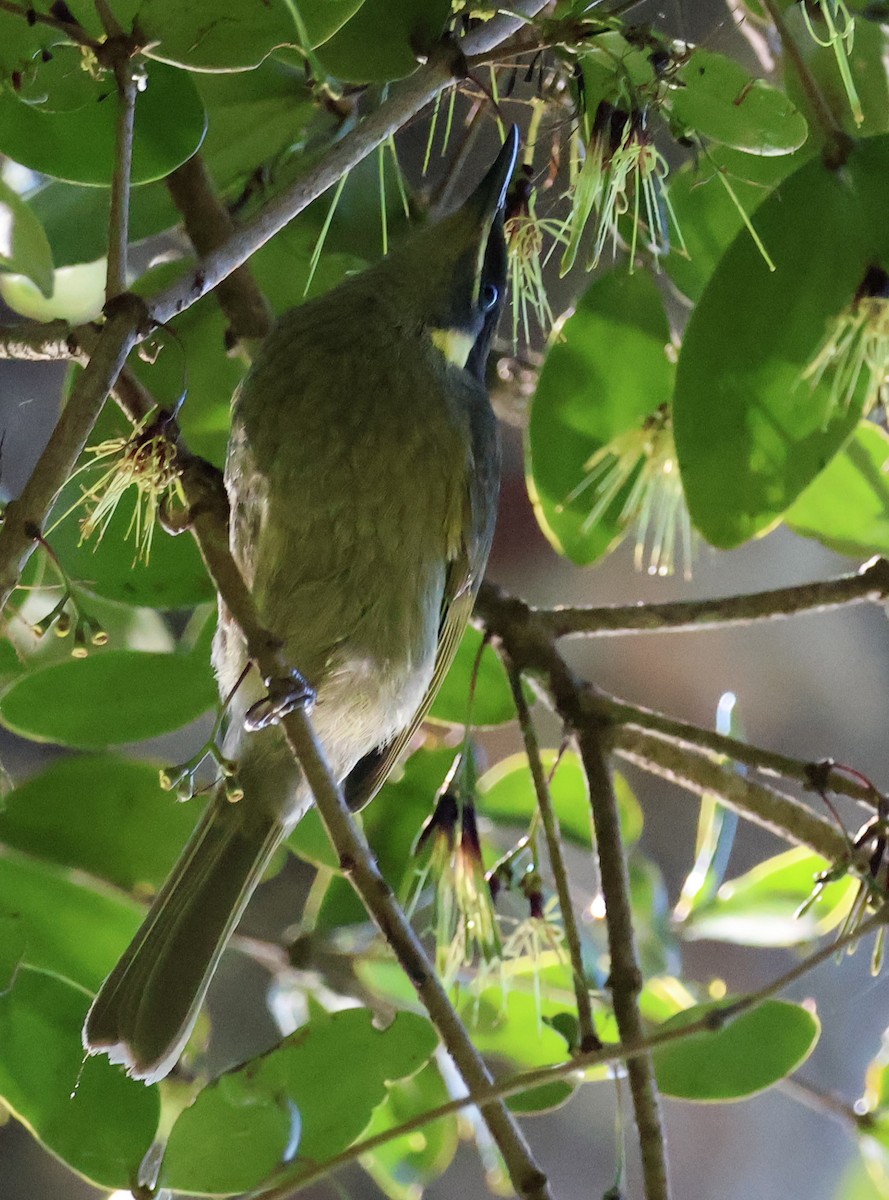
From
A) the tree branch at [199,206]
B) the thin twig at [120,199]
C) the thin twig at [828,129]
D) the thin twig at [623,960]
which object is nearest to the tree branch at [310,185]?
the thin twig at [120,199]

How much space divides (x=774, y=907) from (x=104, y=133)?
1.13 m

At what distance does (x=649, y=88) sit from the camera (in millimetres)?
846

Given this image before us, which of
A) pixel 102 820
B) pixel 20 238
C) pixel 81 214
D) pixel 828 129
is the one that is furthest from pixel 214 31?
pixel 102 820

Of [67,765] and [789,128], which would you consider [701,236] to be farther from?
[67,765]

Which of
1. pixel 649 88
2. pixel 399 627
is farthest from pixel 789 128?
pixel 399 627

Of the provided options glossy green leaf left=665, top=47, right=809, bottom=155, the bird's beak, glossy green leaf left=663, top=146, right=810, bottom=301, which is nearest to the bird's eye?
the bird's beak

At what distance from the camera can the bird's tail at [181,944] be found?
99 cm

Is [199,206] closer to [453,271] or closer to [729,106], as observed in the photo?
[453,271]

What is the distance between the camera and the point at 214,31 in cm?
79

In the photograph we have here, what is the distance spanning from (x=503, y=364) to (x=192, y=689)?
0.67m

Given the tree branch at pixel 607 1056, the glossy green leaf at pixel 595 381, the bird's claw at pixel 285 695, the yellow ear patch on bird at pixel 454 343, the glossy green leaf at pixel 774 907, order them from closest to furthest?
the tree branch at pixel 607 1056 < the bird's claw at pixel 285 695 < the glossy green leaf at pixel 595 381 < the yellow ear patch on bird at pixel 454 343 < the glossy green leaf at pixel 774 907

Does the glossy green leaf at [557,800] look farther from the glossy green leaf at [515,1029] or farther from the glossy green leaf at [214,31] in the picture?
the glossy green leaf at [214,31]

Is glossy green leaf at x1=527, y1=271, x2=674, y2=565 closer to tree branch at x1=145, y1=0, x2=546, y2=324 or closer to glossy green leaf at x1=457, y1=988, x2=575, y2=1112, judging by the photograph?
tree branch at x1=145, y1=0, x2=546, y2=324

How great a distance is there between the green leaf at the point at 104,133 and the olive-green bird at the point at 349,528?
244 millimetres
